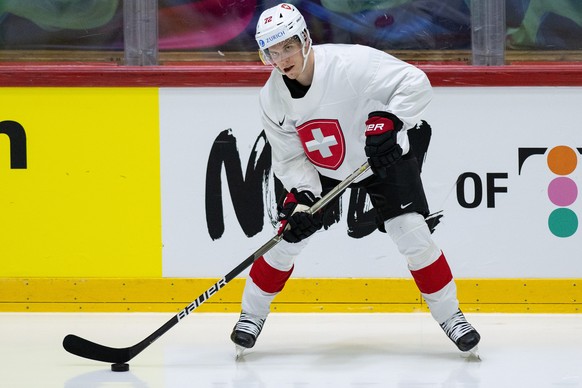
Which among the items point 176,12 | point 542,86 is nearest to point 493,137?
point 542,86

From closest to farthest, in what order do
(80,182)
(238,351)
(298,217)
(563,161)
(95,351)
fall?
(298,217) → (95,351) → (238,351) → (563,161) → (80,182)

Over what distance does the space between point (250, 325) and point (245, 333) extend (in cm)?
5

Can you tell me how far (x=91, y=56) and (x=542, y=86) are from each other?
6.17 ft

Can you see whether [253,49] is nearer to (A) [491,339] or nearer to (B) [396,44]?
(B) [396,44]

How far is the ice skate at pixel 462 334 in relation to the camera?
11.5 ft

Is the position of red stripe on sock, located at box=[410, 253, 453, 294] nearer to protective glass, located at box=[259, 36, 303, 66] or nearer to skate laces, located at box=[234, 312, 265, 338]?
skate laces, located at box=[234, 312, 265, 338]

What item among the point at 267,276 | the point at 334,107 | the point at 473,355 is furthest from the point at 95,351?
the point at 473,355

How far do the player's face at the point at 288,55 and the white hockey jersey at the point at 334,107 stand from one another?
0.11 m

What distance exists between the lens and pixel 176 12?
4.56m

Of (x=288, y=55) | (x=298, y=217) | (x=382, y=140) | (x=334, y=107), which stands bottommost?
(x=298, y=217)

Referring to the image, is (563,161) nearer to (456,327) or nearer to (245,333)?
(456,327)

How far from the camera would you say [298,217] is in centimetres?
342

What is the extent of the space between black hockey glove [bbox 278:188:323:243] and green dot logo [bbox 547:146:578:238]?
4.10 feet

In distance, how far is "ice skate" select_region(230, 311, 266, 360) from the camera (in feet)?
11.9
